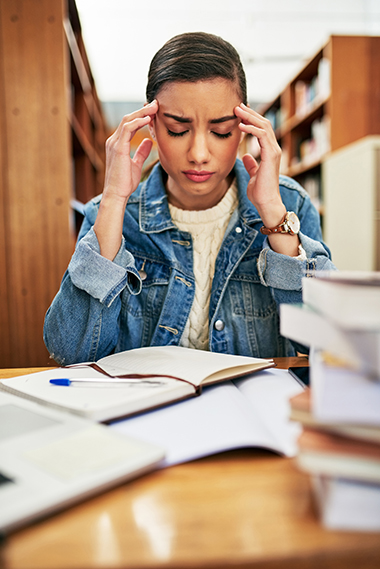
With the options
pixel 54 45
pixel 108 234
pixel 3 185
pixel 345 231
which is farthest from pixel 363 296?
pixel 345 231

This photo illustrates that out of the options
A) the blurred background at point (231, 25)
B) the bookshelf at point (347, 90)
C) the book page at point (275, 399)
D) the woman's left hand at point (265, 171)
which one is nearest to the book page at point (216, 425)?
the book page at point (275, 399)

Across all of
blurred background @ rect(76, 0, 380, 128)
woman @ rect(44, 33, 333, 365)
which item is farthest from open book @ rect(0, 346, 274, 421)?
blurred background @ rect(76, 0, 380, 128)

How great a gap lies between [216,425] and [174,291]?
61cm

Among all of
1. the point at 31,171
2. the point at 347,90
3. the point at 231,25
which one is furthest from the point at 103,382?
the point at 231,25

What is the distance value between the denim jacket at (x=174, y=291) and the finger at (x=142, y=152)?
0.41 feet

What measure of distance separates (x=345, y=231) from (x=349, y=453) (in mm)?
2900

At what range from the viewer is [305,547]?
0.32 metres

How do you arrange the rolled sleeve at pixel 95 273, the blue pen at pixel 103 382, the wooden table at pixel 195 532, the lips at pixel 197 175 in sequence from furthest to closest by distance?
the lips at pixel 197 175, the rolled sleeve at pixel 95 273, the blue pen at pixel 103 382, the wooden table at pixel 195 532

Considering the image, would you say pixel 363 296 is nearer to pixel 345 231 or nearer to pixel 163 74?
pixel 163 74

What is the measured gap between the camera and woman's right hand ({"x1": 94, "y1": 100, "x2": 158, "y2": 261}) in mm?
996

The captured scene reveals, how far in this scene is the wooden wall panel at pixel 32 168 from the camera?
197cm

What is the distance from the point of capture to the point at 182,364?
2.36 ft

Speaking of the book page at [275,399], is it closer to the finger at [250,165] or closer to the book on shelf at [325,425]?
the book on shelf at [325,425]

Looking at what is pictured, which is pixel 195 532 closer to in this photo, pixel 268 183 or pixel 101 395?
pixel 101 395
